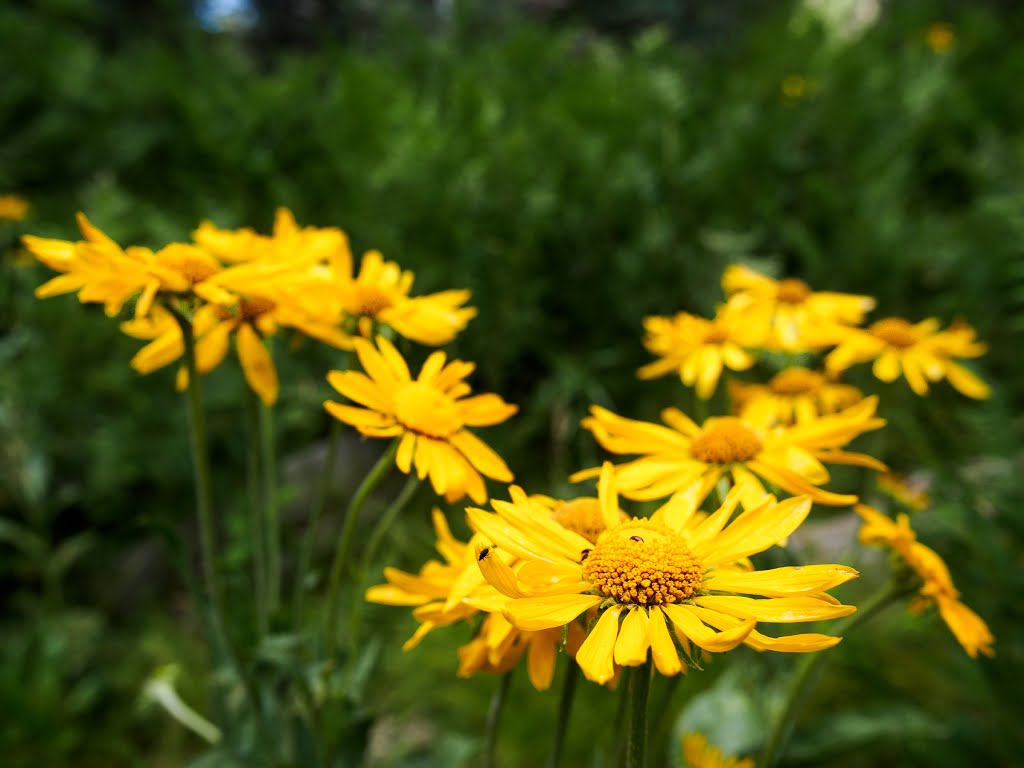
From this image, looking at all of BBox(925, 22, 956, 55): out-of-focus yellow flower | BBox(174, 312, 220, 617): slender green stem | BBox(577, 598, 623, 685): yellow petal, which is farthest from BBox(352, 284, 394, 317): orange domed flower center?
BBox(925, 22, 956, 55): out-of-focus yellow flower

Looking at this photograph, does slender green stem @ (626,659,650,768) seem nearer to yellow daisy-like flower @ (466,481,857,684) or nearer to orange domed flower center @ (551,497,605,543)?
yellow daisy-like flower @ (466,481,857,684)

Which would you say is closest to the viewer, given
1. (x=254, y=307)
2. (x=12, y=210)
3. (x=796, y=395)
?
(x=254, y=307)

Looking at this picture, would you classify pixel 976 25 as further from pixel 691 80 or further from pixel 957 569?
pixel 957 569

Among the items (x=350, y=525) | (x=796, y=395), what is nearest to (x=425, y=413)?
(x=350, y=525)

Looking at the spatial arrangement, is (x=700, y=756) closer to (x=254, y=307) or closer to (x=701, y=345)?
(x=701, y=345)

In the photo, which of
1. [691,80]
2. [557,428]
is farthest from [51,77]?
[691,80]

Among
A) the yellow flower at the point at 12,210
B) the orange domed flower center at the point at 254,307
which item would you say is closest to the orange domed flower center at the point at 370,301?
the orange domed flower center at the point at 254,307
